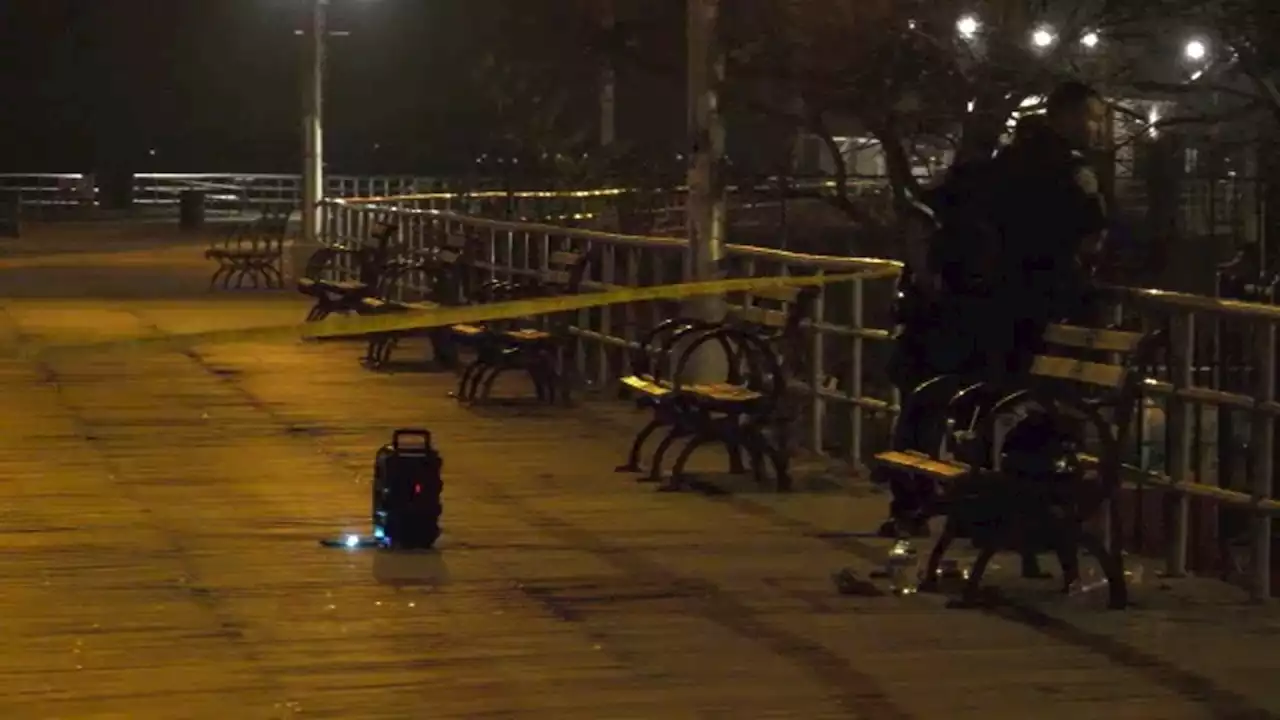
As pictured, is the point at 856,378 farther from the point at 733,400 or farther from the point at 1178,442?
the point at 1178,442

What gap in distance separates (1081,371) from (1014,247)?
1.66 feet

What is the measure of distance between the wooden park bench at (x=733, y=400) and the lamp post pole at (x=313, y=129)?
15454 millimetres

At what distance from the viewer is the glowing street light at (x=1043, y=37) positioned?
17016 mm

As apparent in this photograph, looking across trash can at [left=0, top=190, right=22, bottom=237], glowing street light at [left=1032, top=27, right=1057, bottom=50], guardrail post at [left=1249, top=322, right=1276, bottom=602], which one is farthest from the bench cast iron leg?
trash can at [left=0, top=190, right=22, bottom=237]

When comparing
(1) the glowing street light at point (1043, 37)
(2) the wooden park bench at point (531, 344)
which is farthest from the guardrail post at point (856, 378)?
(1) the glowing street light at point (1043, 37)

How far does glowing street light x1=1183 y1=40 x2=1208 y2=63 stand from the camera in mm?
16195

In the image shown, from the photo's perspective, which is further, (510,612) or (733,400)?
(733,400)

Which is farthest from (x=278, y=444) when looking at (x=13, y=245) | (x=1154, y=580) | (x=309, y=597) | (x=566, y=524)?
(x=13, y=245)

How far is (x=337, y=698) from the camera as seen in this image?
6.93 m

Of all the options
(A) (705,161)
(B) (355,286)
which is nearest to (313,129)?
(B) (355,286)

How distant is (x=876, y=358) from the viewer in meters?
16.9

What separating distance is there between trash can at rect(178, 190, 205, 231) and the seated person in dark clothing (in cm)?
3498

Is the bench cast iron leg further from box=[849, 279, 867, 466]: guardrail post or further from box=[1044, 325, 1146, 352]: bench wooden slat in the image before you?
box=[1044, 325, 1146, 352]: bench wooden slat

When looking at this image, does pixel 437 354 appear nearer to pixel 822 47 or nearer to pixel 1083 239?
pixel 822 47
